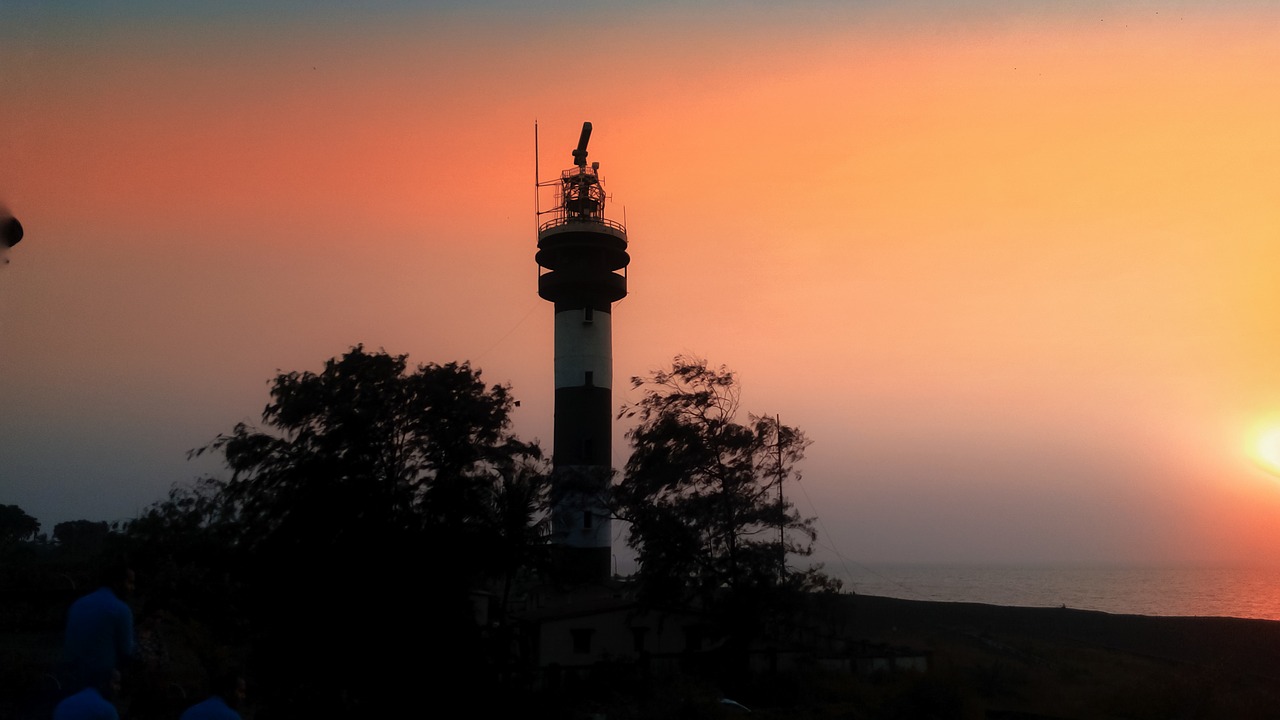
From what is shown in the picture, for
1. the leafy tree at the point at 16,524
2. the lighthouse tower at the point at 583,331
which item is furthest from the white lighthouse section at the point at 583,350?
the leafy tree at the point at 16,524

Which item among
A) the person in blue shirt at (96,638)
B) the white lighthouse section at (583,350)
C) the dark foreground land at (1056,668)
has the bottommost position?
the dark foreground land at (1056,668)

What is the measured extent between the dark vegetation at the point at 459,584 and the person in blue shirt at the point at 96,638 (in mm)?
11517

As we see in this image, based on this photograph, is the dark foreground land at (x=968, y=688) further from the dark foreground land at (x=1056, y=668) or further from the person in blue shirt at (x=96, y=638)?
the person in blue shirt at (x=96, y=638)

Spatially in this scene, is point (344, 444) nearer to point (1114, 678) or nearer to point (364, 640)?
point (364, 640)

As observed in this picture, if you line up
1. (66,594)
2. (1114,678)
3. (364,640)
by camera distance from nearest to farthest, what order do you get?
(66,594), (364,640), (1114,678)

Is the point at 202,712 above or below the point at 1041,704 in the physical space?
above

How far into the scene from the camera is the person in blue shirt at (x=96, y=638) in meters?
6.80

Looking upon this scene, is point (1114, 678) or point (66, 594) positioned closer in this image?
point (66, 594)

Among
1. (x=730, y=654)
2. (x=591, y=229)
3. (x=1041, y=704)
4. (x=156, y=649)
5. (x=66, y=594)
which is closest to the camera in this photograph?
(x=66, y=594)

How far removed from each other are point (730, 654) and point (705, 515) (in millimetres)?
4501

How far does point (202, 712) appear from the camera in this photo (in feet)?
21.0

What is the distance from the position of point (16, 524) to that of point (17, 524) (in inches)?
16.1

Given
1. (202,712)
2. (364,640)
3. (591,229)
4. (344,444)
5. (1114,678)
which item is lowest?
(1114,678)

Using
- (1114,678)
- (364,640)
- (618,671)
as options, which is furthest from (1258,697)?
(364,640)
